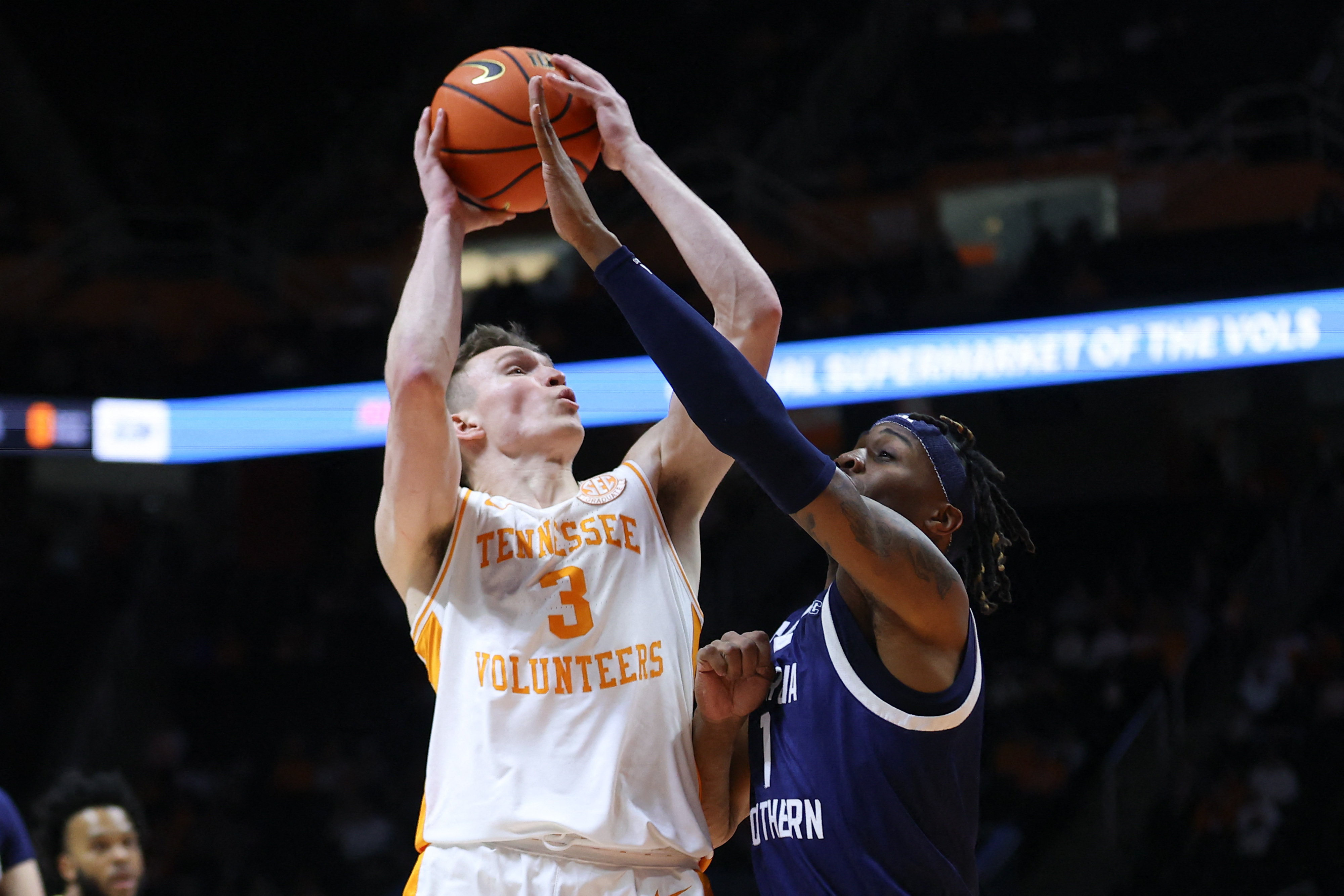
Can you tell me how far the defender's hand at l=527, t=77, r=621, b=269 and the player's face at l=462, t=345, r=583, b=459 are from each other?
0.48 metres

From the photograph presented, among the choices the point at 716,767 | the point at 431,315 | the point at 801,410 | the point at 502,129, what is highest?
the point at 801,410

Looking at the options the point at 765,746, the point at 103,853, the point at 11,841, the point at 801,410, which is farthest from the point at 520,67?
the point at 801,410

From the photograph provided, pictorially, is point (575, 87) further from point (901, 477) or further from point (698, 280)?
point (901, 477)

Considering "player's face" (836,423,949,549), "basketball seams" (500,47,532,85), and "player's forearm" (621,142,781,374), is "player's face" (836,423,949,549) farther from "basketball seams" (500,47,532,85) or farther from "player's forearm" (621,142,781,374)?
"basketball seams" (500,47,532,85)

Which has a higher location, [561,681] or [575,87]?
[575,87]

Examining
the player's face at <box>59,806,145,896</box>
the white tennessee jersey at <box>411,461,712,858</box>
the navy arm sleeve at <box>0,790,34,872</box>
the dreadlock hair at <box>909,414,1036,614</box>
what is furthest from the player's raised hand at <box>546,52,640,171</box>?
the player's face at <box>59,806,145,896</box>

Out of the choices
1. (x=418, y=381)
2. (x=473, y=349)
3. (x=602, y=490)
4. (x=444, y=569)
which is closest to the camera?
(x=418, y=381)

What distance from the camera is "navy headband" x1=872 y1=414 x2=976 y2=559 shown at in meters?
2.44

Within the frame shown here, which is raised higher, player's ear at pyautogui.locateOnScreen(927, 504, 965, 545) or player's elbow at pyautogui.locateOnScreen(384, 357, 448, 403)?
player's elbow at pyautogui.locateOnScreen(384, 357, 448, 403)

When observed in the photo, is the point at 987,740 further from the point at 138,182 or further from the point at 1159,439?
the point at 138,182

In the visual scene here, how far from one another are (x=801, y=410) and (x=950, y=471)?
710cm

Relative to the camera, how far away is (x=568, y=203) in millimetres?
2330

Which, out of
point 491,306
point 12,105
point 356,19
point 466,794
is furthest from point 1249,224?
point 12,105

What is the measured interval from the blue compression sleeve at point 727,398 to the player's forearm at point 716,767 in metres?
0.61
